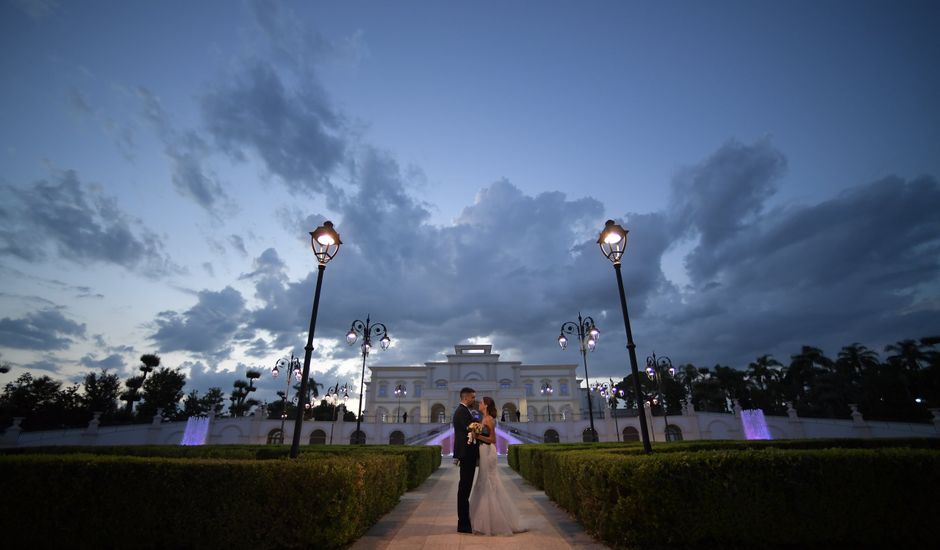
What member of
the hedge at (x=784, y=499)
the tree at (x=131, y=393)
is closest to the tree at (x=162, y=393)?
the tree at (x=131, y=393)

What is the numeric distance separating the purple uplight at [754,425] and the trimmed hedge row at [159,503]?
47.4 m

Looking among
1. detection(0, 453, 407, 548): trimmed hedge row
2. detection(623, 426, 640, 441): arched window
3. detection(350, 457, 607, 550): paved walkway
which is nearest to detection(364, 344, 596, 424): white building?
detection(623, 426, 640, 441): arched window

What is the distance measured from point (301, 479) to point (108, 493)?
244cm

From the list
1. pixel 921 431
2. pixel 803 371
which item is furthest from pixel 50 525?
pixel 803 371

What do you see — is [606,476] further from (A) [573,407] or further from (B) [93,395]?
(B) [93,395]

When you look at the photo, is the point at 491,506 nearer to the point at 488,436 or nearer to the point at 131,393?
the point at 488,436

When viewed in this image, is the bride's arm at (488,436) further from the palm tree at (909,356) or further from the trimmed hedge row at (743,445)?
the palm tree at (909,356)

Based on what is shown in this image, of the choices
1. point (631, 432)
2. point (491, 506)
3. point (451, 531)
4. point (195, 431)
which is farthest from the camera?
point (631, 432)

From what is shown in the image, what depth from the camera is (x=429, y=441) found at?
38000mm

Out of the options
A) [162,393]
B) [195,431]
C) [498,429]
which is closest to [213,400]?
[162,393]

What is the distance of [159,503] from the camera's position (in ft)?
16.9

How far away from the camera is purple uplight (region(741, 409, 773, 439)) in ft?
131

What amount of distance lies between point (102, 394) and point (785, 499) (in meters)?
79.8

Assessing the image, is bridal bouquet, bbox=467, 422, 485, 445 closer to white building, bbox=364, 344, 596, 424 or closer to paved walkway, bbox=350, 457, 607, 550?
paved walkway, bbox=350, 457, 607, 550
